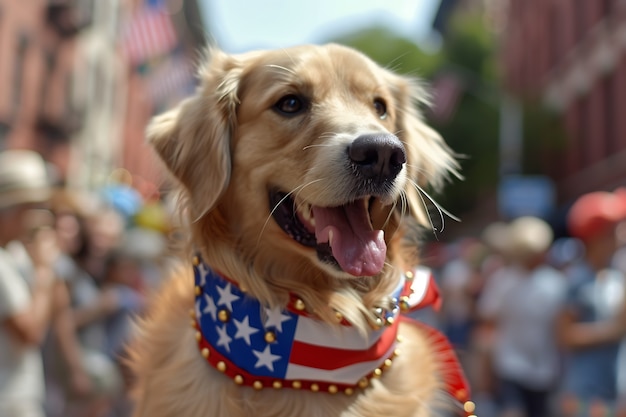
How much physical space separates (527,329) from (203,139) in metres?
4.23

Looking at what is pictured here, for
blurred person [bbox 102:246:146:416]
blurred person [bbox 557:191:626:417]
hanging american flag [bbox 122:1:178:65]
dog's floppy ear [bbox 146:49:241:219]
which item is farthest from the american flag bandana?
hanging american flag [bbox 122:1:178:65]

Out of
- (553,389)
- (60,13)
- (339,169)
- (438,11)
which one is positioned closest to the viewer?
(339,169)

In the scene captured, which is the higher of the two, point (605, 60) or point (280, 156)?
point (280, 156)

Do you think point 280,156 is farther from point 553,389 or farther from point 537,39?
point 537,39

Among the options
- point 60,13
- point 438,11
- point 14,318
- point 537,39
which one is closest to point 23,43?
point 60,13

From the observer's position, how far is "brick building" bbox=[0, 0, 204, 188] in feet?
53.2

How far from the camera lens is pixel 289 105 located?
8.97ft

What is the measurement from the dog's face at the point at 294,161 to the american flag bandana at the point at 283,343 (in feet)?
0.59

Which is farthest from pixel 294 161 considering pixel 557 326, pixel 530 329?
pixel 530 329

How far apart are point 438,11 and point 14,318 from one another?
5211 centimetres

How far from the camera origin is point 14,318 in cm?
361

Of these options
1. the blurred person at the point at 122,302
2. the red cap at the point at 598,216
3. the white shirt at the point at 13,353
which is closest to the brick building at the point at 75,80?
the blurred person at the point at 122,302

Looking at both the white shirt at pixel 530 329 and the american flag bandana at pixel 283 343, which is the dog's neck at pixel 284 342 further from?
the white shirt at pixel 530 329

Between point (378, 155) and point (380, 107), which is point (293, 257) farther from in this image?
point (380, 107)
